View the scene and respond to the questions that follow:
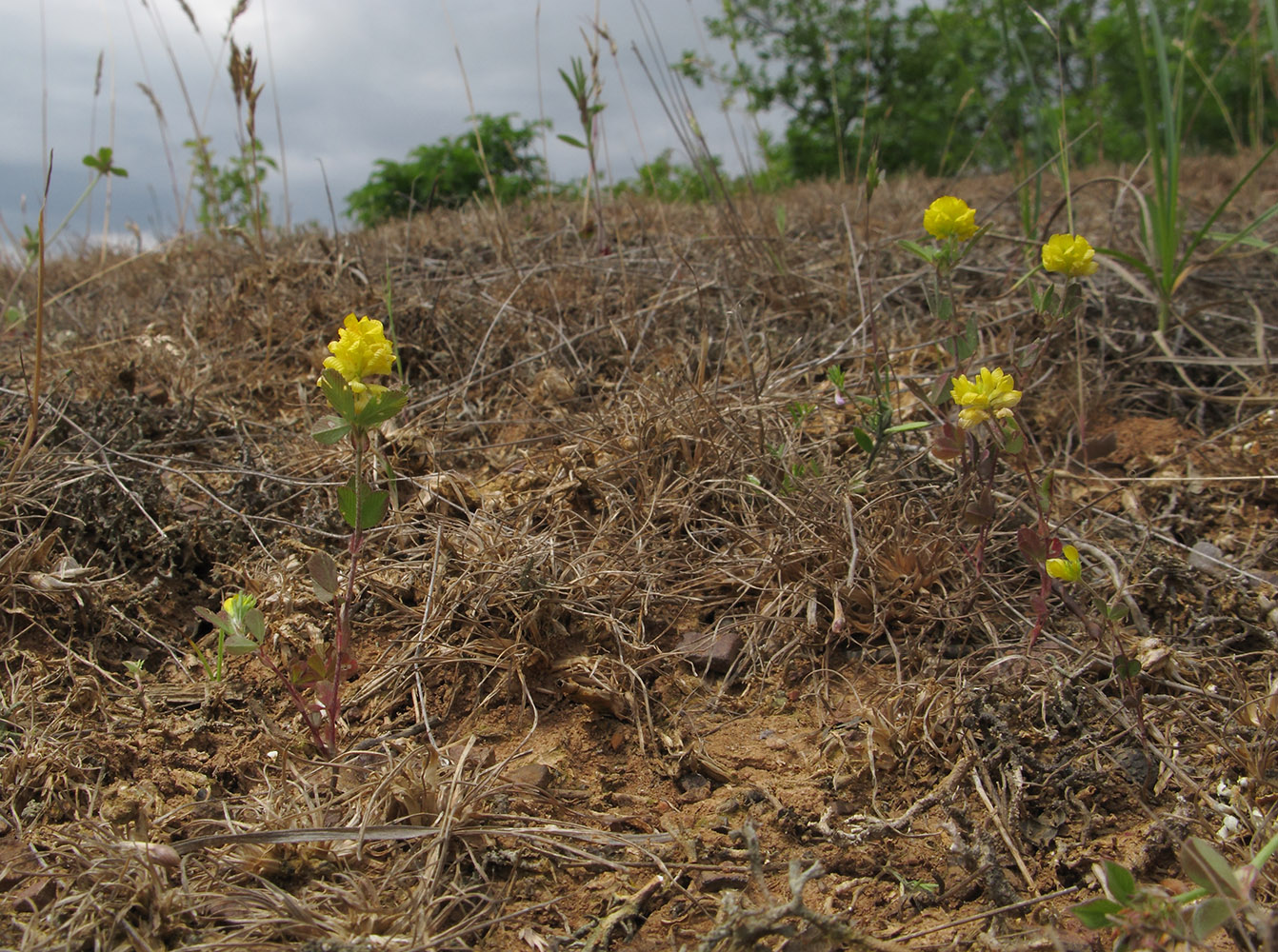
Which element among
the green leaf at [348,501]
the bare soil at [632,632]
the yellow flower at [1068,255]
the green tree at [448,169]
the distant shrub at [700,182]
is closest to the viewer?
the bare soil at [632,632]

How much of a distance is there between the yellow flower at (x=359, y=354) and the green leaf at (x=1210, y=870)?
1.19 meters

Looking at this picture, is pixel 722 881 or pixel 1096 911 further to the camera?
pixel 722 881

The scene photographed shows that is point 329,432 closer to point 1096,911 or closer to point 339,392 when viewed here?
point 339,392

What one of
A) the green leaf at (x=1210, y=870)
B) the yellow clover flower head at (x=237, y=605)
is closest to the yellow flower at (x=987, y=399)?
the green leaf at (x=1210, y=870)

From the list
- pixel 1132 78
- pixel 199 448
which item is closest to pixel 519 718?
pixel 199 448

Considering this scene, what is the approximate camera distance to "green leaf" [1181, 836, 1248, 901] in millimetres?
827

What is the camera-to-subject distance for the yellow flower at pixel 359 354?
1.18m

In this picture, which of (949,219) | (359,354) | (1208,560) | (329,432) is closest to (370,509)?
(329,432)

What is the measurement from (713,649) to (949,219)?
1035 mm

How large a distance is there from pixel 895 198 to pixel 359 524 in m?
3.78

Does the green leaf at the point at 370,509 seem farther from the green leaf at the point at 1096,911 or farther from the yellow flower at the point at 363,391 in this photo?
the green leaf at the point at 1096,911

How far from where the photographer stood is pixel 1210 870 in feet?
2.77

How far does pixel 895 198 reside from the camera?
13.6ft

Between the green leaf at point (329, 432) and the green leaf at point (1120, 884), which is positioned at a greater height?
the green leaf at point (329, 432)
